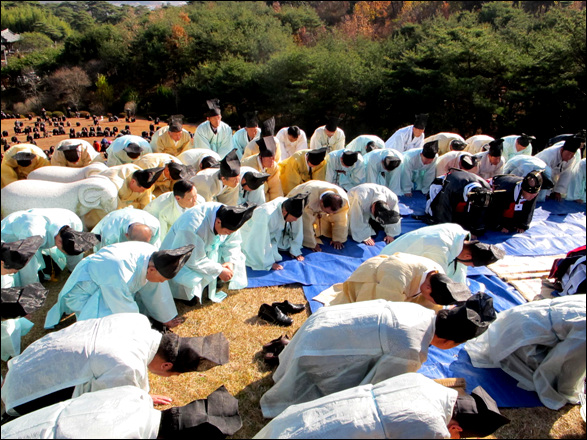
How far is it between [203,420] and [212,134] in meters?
6.79

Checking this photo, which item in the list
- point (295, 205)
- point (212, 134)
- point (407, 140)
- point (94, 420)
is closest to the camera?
point (94, 420)

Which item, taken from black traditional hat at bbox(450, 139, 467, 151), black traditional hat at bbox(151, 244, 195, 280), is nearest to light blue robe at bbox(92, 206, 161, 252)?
black traditional hat at bbox(151, 244, 195, 280)

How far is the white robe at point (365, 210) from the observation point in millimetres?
6414

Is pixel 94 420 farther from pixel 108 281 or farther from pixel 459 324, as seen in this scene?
pixel 459 324

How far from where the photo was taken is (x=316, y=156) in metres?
7.34

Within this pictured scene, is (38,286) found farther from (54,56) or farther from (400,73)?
(54,56)

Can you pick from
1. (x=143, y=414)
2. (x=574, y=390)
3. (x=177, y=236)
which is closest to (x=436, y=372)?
(x=574, y=390)

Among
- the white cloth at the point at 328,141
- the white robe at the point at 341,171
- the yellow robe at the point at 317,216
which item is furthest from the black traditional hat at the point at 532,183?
the white cloth at the point at 328,141

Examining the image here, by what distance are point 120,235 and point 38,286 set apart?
1.74 m

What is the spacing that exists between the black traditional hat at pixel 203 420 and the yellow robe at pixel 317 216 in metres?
3.31

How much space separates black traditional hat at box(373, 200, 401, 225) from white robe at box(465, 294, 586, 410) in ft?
7.90

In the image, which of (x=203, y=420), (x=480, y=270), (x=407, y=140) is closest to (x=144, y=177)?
(x=203, y=420)

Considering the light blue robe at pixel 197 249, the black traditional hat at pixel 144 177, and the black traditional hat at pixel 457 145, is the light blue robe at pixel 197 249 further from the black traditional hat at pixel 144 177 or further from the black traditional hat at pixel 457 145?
the black traditional hat at pixel 457 145

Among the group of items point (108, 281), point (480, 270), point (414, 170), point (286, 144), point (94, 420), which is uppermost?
point (94, 420)
